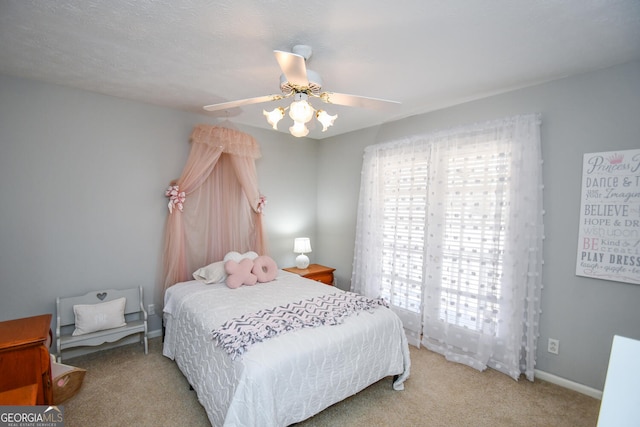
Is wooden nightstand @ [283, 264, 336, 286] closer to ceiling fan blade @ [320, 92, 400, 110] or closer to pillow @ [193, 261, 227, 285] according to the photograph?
pillow @ [193, 261, 227, 285]

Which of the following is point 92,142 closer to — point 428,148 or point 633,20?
point 428,148

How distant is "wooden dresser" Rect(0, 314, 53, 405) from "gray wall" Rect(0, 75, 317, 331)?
842 millimetres

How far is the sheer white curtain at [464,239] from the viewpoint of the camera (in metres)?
2.60

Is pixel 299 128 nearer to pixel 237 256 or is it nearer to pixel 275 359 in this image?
pixel 275 359

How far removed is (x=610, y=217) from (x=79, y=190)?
15.7 ft

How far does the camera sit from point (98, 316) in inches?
108

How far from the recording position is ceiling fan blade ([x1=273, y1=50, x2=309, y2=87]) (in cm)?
147

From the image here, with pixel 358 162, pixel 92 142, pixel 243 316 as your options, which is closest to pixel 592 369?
pixel 243 316

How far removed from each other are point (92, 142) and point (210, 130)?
117 centimetres

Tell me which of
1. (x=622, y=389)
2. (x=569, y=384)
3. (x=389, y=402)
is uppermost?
(x=622, y=389)

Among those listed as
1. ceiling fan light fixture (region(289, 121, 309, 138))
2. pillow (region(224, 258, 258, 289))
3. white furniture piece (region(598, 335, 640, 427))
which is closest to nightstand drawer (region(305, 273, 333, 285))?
pillow (region(224, 258, 258, 289))

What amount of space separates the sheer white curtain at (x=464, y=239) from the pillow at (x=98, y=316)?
9.39 ft

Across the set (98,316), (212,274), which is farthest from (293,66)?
(98,316)

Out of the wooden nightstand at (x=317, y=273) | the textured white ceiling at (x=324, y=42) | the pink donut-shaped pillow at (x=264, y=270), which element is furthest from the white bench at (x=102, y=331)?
the textured white ceiling at (x=324, y=42)
